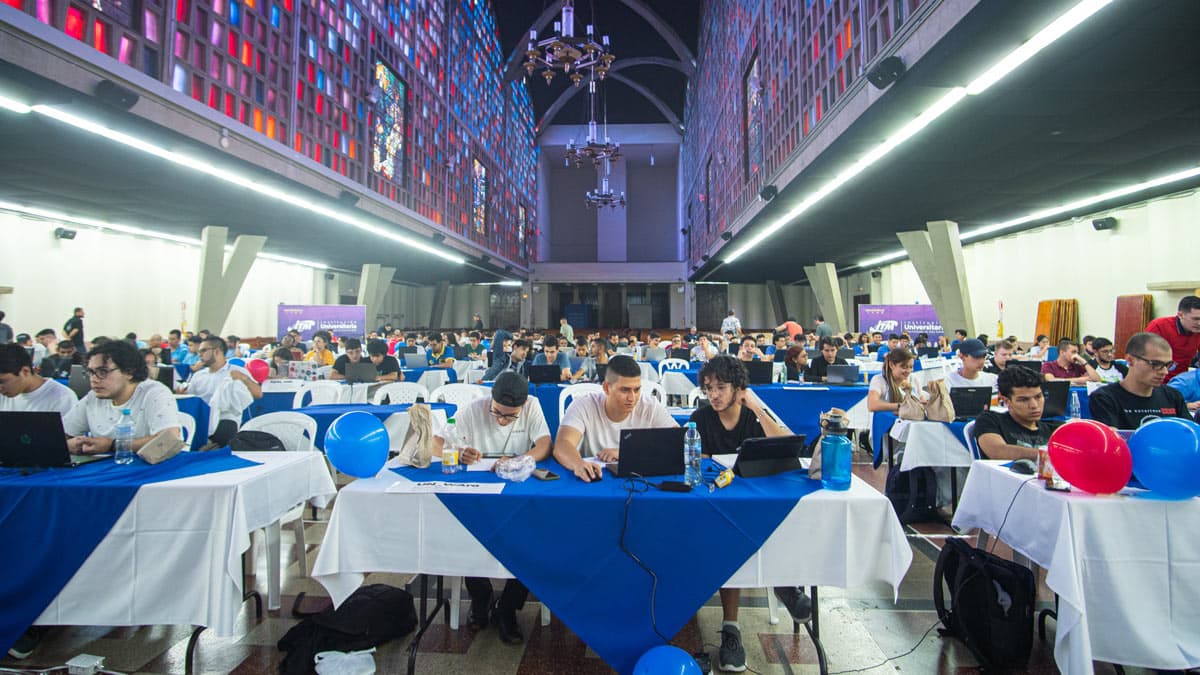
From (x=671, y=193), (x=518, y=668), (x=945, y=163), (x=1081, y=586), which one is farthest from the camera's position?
(x=671, y=193)

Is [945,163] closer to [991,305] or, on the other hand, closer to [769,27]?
[769,27]

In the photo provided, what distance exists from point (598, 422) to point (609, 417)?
0.07 m

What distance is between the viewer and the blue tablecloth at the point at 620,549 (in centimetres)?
216

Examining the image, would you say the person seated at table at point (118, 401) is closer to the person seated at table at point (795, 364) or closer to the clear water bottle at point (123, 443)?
the clear water bottle at point (123, 443)

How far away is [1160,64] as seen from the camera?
5.11 meters

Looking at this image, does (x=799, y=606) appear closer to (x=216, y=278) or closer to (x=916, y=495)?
(x=916, y=495)

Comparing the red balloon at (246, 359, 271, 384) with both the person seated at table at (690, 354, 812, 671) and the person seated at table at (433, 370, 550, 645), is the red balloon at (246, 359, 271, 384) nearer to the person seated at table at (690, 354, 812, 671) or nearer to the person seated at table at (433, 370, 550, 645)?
the person seated at table at (433, 370, 550, 645)

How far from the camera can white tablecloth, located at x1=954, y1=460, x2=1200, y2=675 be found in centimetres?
206

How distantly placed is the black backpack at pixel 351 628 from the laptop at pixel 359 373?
351 cm

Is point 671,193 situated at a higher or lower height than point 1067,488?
higher

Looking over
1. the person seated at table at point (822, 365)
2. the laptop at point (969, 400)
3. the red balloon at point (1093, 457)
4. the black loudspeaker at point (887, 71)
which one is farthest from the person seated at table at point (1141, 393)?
the person seated at table at point (822, 365)

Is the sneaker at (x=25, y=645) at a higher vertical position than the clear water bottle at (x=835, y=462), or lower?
lower

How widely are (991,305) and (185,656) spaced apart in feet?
60.9

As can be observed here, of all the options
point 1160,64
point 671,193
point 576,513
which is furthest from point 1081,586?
point 671,193
